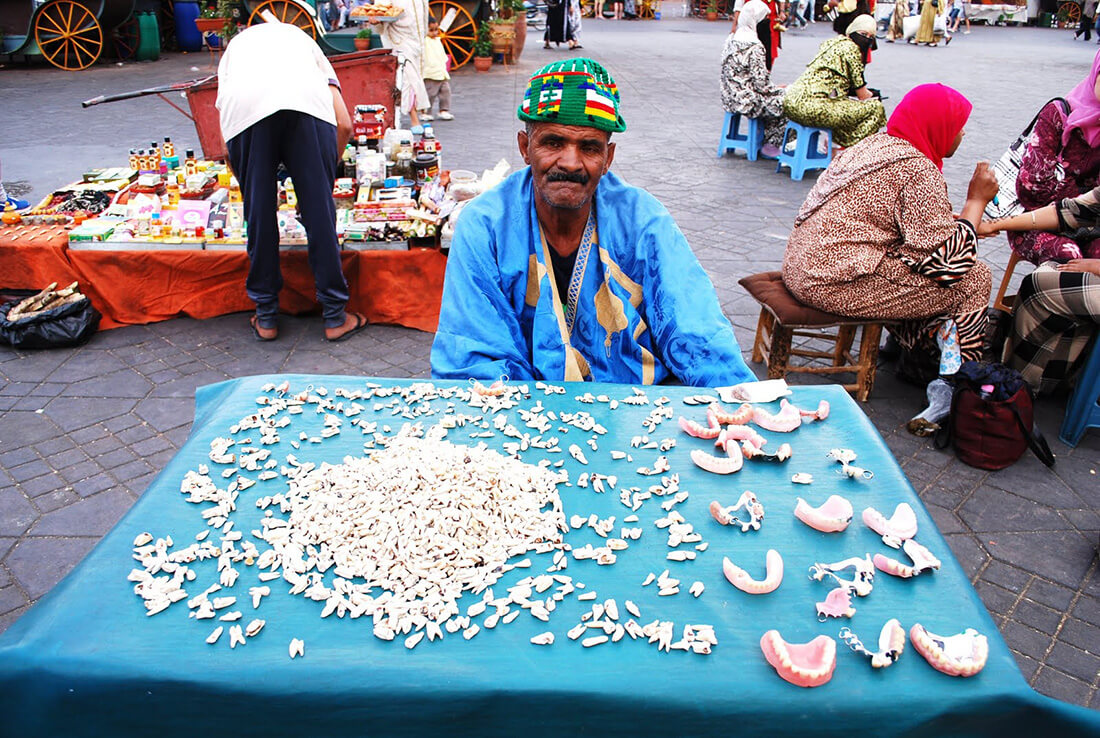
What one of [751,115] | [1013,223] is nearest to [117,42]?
[751,115]

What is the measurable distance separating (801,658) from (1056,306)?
124 inches

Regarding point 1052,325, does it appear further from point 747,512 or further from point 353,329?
point 353,329

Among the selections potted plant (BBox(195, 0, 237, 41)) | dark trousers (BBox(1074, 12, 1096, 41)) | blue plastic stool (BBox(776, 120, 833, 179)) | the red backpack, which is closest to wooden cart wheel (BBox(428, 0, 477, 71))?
potted plant (BBox(195, 0, 237, 41))

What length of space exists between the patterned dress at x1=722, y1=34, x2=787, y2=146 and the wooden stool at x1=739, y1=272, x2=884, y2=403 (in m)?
4.49

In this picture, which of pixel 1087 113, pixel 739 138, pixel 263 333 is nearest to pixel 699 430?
pixel 263 333

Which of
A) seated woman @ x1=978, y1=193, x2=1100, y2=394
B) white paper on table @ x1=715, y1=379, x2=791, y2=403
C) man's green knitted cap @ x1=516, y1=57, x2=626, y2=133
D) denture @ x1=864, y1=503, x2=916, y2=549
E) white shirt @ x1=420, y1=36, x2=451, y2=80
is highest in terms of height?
man's green knitted cap @ x1=516, y1=57, x2=626, y2=133

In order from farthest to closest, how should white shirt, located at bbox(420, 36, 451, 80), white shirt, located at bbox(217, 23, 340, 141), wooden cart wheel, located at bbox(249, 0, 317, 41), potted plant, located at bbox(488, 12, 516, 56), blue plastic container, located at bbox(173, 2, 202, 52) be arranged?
blue plastic container, located at bbox(173, 2, 202, 52) < potted plant, located at bbox(488, 12, 516, 56) < wooden cart wheel, located at bbox(249, 0, 317, 41) < white shirt, located at bbox(420, 36, 451, 80) < white shirt, located at bbox(217, 23, 340, 141)

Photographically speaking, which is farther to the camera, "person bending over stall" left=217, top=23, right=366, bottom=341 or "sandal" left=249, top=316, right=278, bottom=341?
"sandal" left=249, top=316, right=278, bottom=341

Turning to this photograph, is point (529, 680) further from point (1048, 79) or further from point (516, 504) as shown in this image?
point (1048, 79)

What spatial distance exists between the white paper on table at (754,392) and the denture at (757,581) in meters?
0.61

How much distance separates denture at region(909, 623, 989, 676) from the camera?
125 centimetres

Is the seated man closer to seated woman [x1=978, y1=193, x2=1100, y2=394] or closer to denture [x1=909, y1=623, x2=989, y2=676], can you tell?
denture [x1=909, y1=623, x2=989, y2=676]

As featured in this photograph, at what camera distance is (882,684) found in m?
1.24

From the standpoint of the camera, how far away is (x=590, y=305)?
246 centimetres
